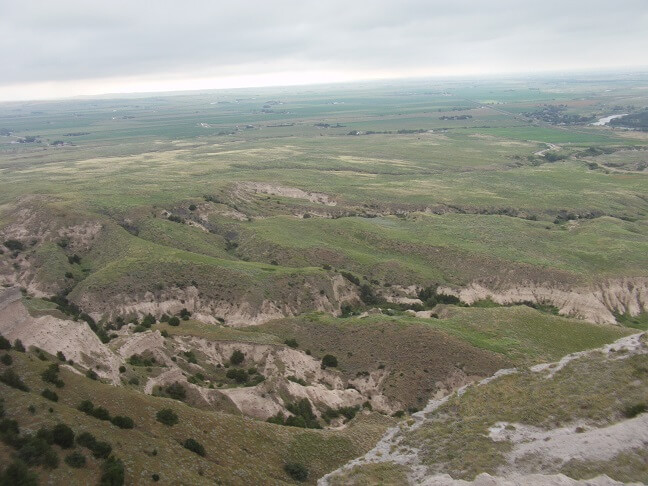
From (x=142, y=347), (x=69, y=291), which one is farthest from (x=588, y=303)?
(x=69, y=291)

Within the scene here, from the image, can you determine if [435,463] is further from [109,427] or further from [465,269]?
[465,269]

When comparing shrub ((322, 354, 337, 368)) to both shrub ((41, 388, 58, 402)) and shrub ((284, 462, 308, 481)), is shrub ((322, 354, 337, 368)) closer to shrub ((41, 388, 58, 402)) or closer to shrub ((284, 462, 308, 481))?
shrub ((284, 462, 308, 481))

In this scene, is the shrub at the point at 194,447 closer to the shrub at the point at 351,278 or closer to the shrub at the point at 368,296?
the shrub at the point at 368,296

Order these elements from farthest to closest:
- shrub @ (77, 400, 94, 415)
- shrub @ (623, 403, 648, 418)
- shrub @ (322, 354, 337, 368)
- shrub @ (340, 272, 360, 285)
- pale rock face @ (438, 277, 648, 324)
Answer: shrub @ (340, 272, 360, 285) → pale rock face @ (438, 277, 648, 324) → shrub @ (322, 354, 337, 368) → shrub @ (623, 403, 648, 418) → shrub @ (77, 400, 94, 415)

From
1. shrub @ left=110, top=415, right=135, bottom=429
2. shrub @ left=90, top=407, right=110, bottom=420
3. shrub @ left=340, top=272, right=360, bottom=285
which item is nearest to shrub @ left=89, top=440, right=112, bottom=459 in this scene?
shrub @ left=110, top=415, right=135, bottom=429

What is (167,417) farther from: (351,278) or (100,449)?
(351,278)

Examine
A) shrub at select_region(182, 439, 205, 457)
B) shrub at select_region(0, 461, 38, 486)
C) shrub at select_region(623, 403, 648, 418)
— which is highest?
shrub at select_region(0, 461, 38, 486)

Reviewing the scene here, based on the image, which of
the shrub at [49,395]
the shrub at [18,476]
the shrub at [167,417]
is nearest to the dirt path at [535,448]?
the shrub at [167,417]
